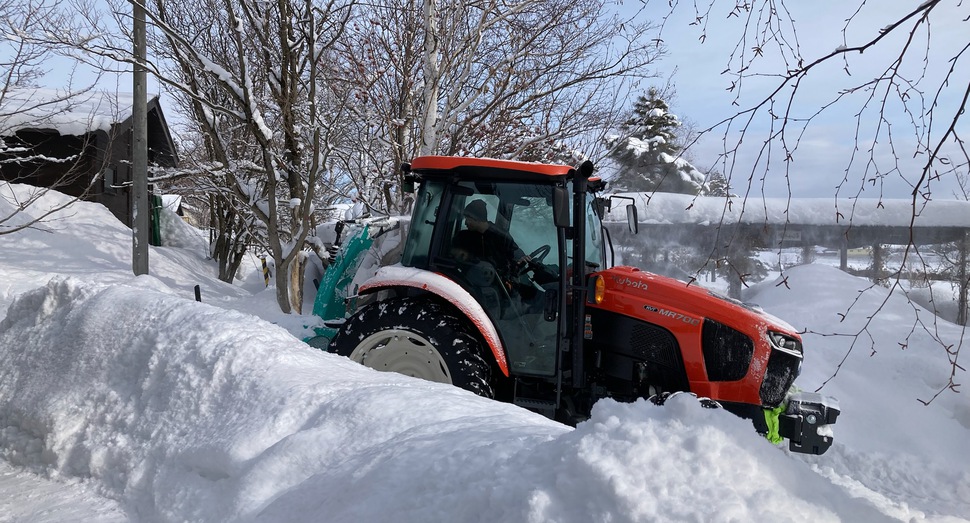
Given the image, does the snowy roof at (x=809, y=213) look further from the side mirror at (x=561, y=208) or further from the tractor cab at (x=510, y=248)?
the side mirror at (x=561, y=208)

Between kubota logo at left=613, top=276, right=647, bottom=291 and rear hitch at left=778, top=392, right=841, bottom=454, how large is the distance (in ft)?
3.87

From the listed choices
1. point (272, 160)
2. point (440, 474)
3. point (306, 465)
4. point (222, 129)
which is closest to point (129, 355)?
point (306, 465)

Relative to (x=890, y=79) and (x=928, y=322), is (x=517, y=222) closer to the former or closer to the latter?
(x=890, y=79)

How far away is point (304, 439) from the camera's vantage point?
8.80ft

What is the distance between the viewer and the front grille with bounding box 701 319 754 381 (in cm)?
443

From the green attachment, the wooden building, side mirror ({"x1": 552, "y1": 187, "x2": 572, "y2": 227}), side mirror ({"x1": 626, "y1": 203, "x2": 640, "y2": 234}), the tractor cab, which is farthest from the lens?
the wooden building

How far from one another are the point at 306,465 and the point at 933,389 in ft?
27.5

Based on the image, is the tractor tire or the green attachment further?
the green attachment

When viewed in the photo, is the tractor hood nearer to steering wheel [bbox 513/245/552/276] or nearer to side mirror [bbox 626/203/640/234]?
steering wheel [bbox 513/245/552/276]

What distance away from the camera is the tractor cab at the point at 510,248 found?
15.3 ft

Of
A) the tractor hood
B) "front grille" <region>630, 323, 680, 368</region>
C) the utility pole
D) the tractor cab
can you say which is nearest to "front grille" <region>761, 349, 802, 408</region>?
the tractor hood

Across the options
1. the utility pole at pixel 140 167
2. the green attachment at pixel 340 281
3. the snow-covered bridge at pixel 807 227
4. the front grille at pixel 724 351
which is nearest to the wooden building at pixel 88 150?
the utility pole at pixel 140 167

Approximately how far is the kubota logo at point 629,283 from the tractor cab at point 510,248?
0.24 m

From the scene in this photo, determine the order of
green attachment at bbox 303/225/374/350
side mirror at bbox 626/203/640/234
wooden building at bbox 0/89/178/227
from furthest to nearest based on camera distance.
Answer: wooden building at bbox 0/89/178/227 < green attachment at bbox 303/225/374/350 < side mirror at bbox 626/203/640/234
